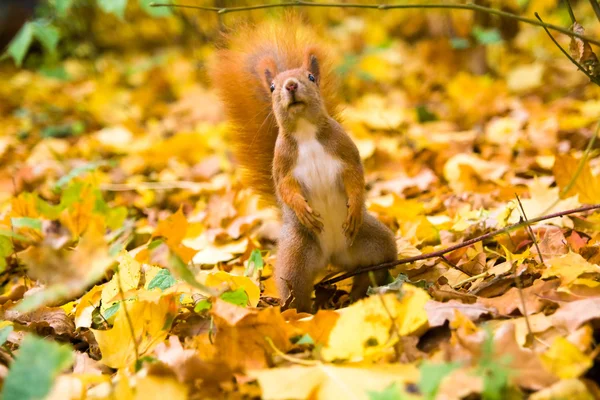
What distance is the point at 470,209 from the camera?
229 cm

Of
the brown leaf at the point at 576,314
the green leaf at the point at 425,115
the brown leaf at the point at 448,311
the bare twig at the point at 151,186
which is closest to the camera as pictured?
the brown leaf at the point at 576,314

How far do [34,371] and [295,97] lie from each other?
1.06 metres

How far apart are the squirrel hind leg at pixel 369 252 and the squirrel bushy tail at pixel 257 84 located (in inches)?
16.3

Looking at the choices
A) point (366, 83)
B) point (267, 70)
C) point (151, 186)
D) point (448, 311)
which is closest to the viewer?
point (448, 311)

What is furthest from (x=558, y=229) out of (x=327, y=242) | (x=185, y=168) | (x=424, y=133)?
(x=185, y=168)

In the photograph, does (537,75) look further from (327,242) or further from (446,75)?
(327,242)

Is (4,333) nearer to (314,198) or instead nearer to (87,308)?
(87,308)

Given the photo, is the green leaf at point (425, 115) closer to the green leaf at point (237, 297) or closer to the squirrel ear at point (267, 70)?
the squirrel ear at point (267, 70)

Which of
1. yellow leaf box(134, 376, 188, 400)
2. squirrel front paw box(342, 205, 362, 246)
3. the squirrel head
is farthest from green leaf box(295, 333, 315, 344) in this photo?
the squirrel head

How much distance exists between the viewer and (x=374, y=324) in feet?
4.01

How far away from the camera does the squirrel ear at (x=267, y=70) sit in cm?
197

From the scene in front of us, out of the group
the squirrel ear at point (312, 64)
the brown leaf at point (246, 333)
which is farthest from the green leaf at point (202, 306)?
the squirrel ear at point (312, 64)

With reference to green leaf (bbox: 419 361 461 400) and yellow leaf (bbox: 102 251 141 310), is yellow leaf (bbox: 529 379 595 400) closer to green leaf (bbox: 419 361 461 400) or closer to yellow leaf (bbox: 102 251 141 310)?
green leaf (bbox: 419 361 461 400)

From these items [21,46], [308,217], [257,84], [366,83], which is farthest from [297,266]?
[366,83]
